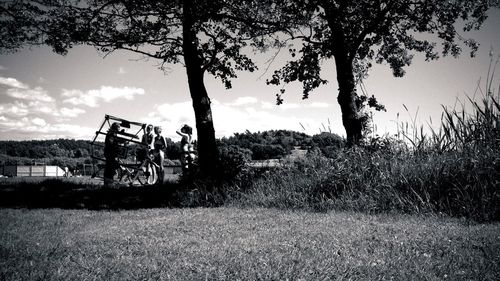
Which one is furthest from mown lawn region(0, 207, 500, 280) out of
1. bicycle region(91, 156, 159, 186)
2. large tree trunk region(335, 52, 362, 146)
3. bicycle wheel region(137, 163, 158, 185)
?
bicycle wheel region(137, 163, 158, 185)

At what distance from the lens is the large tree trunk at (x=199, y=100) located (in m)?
11.0

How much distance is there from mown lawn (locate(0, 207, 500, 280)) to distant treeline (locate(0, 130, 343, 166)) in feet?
13.2

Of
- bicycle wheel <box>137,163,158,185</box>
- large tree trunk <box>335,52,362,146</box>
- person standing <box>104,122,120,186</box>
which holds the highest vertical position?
large tree trunk <box>335,52,362,146</box>

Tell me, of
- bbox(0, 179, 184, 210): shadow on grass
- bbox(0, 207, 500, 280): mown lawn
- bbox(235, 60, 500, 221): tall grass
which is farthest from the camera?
bbox(0, 179, 184, 210): shadow on grass

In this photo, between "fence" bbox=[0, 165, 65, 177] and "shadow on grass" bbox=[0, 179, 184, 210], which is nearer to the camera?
"shadow on grass" bbox=[0, 179, 184, 210]

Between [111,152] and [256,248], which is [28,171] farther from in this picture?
[256,248]

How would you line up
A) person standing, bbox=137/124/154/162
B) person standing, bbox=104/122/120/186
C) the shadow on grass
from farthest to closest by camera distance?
person standing, bbox=137/124/154/162 < person standing, bbox=104/122/120/186 < the shadow on grass

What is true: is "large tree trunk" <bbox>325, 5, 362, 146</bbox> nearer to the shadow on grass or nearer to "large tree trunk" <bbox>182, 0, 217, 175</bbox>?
"large tree trunk" <bbox>182, 0, 217, 175</bbox>

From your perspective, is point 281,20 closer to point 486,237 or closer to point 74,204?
point 74,204

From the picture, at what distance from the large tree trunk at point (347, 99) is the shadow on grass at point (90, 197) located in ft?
22.2

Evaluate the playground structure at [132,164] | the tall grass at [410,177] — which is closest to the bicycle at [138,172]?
the playground structure at [132,164]

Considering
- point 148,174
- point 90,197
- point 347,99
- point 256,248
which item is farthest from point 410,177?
point 148,174

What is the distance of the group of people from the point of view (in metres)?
12.3

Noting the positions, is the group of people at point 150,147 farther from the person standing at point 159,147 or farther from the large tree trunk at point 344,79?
the large tree trunk at point 344,79
